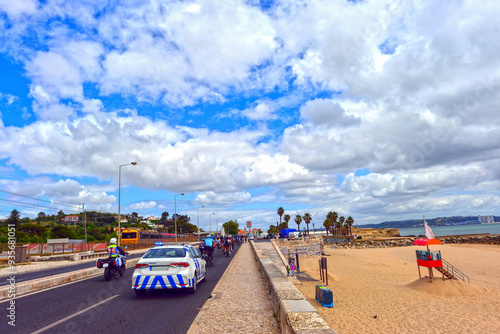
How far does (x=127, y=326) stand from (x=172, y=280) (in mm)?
2709

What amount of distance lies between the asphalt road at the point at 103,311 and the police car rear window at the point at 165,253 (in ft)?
3.62

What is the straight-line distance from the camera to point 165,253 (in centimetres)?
978

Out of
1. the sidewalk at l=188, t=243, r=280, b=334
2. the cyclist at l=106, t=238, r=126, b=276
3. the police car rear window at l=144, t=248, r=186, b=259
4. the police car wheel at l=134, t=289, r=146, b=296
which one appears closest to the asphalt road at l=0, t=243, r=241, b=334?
the police car wheel at l=134, t=289, r=146, b=296

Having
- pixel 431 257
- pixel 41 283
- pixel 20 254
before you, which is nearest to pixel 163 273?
pixel 41 283

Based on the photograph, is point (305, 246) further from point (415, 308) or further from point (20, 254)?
point (415, 308)

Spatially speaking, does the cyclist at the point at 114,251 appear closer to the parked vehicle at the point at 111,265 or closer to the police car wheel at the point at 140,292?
the parked vehicle at the point at 111,265

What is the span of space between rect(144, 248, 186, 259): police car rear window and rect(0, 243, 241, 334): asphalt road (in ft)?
3.62

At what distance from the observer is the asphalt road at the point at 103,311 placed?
6.20m

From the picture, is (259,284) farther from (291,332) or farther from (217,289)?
(291,332)

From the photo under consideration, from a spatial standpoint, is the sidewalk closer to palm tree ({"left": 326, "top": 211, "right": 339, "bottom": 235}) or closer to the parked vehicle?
the parked vehicle

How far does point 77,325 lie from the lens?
642cm

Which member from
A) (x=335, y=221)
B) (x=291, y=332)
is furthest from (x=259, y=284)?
(x=335, y=221)

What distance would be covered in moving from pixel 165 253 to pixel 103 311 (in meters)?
2.45

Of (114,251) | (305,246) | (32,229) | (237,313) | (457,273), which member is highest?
(32,229)
